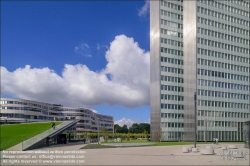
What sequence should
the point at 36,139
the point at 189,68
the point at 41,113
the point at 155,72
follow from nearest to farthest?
the point at 36,139 < the point at 189,68 < the point at 155,72 < the point at 41,113

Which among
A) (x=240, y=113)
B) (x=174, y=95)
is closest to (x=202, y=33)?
(x=174, y=95)

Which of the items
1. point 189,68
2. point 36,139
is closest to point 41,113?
point 189,68

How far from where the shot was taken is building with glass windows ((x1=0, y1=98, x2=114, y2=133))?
109 meters

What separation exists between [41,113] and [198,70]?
278 ft

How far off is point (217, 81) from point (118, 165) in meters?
77.4

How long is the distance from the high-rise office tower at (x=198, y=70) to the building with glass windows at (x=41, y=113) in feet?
81.5

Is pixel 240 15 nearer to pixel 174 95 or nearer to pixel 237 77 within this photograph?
pixel 237 77

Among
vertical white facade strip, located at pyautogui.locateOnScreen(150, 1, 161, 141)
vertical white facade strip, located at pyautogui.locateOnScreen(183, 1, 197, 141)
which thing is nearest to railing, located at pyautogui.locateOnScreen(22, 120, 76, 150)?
vertical white facade strip, located at pyautogui.locateOnScreen(150, 1, 161, 141)

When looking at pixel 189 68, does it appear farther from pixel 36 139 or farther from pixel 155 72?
pixel 36 139

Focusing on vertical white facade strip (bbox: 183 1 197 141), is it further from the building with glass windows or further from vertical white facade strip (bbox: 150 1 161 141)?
the building with glass windows

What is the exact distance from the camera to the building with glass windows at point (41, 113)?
4306 inches

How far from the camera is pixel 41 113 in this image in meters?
138

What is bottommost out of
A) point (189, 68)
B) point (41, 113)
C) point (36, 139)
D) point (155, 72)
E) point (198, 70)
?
point (41, 113)

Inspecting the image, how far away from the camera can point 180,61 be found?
92875mm
